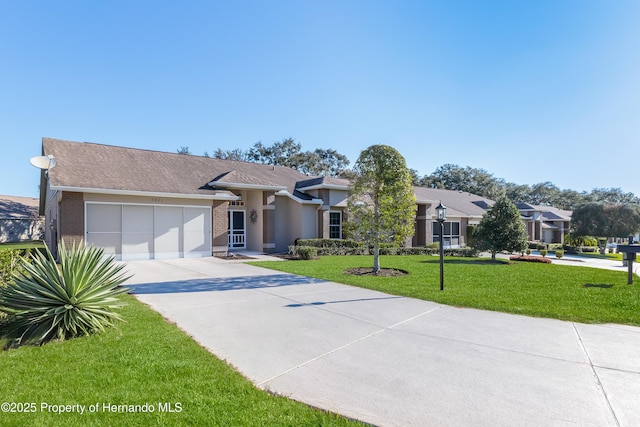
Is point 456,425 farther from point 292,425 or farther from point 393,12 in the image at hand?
point 393,12

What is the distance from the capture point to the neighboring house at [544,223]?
38891 millimetres

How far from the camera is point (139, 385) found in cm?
364

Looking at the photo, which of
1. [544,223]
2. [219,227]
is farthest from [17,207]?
[544,223]

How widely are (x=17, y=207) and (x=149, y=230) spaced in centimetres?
4221

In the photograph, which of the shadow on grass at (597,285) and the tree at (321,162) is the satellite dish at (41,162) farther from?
the tree at (321,162)

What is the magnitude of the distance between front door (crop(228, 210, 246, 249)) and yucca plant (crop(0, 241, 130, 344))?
14.3 m

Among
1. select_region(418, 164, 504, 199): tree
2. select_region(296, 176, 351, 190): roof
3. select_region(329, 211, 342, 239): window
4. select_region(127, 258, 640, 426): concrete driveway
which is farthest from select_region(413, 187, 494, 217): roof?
select_region(418, 164, 504, 199): tree

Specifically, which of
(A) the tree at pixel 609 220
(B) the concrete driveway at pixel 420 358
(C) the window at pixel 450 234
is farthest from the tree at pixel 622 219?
(B) the concrete driveway at pixel 420 358

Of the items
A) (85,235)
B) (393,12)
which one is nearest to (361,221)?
(393,12)

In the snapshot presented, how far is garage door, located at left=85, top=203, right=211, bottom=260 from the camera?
14.6 metres

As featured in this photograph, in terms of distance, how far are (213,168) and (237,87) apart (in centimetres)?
506

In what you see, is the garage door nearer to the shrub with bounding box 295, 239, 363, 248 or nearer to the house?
the house

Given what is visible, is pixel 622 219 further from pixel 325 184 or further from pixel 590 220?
pixel 325 184

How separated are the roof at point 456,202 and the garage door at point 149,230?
1938cm
